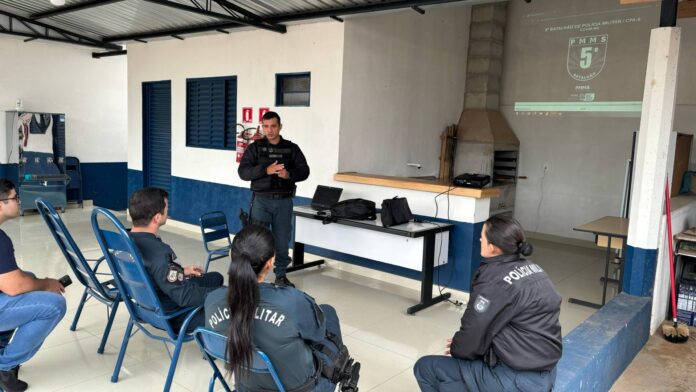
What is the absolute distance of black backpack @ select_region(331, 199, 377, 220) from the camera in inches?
183

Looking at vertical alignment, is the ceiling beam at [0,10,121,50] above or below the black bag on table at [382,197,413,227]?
above

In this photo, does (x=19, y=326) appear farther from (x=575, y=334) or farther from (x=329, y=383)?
(x=575, y=334)

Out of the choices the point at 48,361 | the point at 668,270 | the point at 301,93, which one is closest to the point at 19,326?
the point at 48,361

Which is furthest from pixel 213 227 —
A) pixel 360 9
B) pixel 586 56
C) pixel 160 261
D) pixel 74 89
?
pixel 74 89

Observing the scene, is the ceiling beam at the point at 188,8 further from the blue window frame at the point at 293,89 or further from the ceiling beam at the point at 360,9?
the blue window frame at the point at 293,89

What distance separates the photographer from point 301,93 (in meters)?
5.85

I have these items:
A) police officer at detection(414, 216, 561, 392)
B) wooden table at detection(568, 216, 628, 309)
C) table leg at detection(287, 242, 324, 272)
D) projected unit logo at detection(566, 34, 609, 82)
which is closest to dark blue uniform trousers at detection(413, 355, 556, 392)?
police officer at detection(414, 216, 561, 392)

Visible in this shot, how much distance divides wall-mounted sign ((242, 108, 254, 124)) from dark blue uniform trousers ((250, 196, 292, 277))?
1.88 meters

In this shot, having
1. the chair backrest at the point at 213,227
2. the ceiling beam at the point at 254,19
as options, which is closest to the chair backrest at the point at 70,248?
the chair backrest at the point at 213,227

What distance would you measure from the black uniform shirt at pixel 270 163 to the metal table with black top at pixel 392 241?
17.4 inches

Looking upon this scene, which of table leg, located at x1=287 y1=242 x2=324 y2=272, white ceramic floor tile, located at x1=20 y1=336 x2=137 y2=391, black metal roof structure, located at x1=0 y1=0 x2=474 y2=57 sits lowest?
white ceramic floor tile, located at x1=20 y1=336 x2=137 y2=391

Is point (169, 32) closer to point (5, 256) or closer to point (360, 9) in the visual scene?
point (360, 9)

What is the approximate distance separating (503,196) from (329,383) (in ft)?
18.7

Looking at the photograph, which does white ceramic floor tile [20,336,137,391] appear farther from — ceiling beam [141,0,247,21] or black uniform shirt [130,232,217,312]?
ceiling beam [141,0,247,21]
